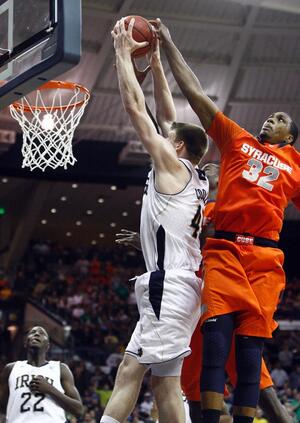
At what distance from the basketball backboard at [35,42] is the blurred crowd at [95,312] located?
949cm

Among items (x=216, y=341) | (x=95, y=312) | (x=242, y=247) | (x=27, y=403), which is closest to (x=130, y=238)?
(x=242, y=247)

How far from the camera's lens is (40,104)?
29.0ft

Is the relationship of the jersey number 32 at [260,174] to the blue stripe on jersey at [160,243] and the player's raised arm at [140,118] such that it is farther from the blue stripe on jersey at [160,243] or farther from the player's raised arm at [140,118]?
the blue stripe on jersey at [160,243]

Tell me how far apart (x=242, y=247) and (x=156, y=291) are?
27.0 inches

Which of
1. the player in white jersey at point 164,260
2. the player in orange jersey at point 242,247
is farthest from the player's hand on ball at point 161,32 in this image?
the player in white jersey at point 164,260

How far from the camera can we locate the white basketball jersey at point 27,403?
8242mm

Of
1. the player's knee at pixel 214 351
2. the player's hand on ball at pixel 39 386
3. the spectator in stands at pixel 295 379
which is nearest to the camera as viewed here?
the player's knee at pixel 214 351

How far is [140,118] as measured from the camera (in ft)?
18.2

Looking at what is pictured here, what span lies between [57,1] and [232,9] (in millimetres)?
14399

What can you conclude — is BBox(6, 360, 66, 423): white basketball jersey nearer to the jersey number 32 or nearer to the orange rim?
the orange rim

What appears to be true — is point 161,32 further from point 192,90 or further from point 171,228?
point 171,228

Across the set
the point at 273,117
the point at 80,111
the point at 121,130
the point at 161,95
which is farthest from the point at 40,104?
the point at 121,130

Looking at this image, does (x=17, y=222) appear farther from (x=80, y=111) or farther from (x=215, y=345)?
(x=215, y=345)

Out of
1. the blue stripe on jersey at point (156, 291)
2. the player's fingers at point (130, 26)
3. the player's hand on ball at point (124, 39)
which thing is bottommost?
the blue stripe on jersey at point (156, 291)
